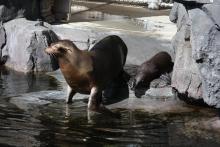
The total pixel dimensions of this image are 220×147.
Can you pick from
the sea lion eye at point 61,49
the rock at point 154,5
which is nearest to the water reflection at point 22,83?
the sea lion eye at point 61,49

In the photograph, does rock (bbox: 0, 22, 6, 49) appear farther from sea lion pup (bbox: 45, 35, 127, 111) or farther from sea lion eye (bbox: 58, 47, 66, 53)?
sea lion eye (bbox: 58, 47, 66, 53)

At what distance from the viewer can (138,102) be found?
893 centimetres

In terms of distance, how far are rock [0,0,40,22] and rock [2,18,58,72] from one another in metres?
0.73

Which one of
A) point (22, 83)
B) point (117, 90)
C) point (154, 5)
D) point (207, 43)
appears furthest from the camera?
point (154, 5)

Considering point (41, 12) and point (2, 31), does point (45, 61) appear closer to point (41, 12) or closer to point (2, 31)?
point (2, 31)

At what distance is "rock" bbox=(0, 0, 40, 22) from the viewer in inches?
476

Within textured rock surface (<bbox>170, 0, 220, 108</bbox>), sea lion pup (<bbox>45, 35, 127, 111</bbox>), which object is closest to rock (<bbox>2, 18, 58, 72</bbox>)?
sea lion pup (<bbox>45, 35, 127, 111</bbox>)

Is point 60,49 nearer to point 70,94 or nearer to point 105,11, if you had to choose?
point 70,94

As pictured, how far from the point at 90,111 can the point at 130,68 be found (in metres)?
2.58

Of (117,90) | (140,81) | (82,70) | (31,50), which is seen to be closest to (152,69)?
(140,81)

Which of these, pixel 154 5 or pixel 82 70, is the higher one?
pixel 154 5

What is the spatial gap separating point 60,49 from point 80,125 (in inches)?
57.7

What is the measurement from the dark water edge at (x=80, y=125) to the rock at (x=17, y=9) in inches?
129

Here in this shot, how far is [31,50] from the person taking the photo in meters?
11.2
